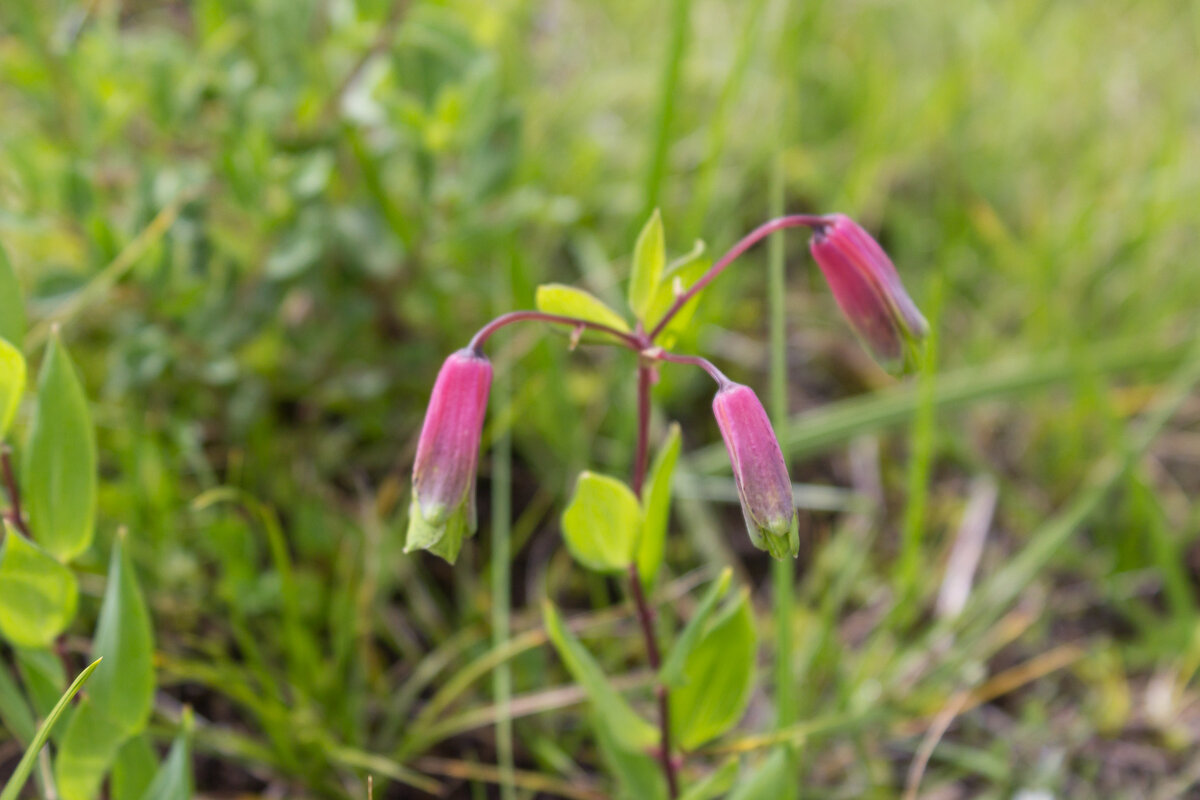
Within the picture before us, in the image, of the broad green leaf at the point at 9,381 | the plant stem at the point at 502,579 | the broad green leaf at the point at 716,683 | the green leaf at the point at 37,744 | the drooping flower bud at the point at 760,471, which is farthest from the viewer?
the plant stem at the point at 502,579

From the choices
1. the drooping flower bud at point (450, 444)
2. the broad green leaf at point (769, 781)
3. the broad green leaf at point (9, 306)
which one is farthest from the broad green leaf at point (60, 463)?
the broad green leaf at point (769, 781)

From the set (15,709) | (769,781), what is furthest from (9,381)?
(769,781)

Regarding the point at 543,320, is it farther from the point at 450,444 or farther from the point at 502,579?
the point at 502,579

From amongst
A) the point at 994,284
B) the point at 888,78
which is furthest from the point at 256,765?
the point at 888,78

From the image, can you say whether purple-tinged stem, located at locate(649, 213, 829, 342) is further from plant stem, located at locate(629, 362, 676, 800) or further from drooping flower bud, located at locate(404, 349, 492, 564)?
drooping flower bud, located at locate(404, 349, 492, 564)

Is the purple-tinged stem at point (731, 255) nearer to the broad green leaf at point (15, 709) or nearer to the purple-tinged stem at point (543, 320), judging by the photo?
the purple-tinged stem at point (543, 320)
